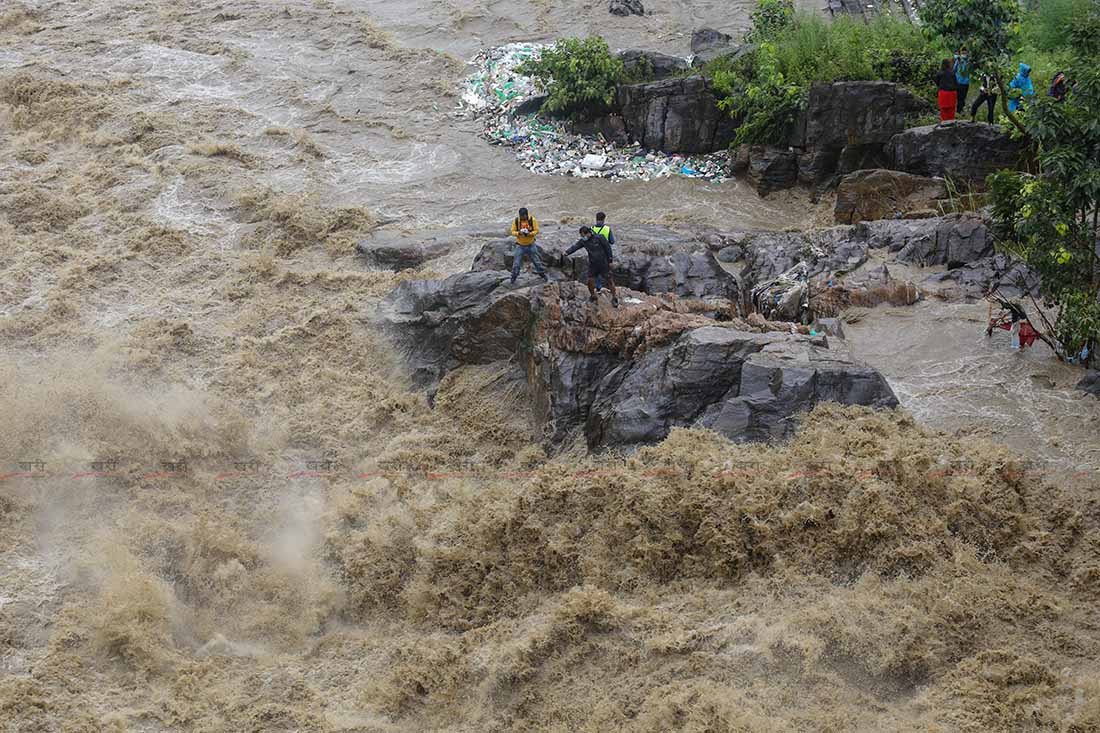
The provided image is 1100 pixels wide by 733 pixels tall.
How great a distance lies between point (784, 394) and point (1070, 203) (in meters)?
3.82

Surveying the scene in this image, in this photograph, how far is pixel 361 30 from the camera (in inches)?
1006

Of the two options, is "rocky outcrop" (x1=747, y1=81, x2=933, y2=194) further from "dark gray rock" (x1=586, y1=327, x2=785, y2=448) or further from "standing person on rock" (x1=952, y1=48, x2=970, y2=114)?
"dark gray rock" (x1=586, y1=327, x2=785, y2=448)

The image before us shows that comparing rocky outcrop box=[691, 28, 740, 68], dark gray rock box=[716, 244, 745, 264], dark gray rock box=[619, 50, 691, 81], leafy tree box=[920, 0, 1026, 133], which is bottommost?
dark gray rock box=[716, 244, 745, 264]

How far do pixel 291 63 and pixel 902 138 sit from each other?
14.3m

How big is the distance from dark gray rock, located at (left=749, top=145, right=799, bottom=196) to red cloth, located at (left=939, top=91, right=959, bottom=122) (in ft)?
8.47

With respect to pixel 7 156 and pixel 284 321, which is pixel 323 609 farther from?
pixel 7 156

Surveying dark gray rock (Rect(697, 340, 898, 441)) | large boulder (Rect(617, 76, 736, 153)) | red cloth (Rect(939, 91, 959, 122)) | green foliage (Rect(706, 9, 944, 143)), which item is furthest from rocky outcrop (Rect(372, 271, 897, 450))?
large boulder (Rect(617, 76, 736, 153))

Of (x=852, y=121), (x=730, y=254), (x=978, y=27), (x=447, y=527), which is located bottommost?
(x=447, y=527)

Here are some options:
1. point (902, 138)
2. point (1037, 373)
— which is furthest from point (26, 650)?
point (902, 138)

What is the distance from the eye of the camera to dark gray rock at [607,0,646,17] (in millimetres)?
25312

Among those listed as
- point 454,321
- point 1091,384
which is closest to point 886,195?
point 1091,384

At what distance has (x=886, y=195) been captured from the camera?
16.8 metres

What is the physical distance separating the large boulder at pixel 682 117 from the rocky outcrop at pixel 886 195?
3.38 meters

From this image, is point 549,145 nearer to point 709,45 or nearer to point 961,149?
point 709,45
